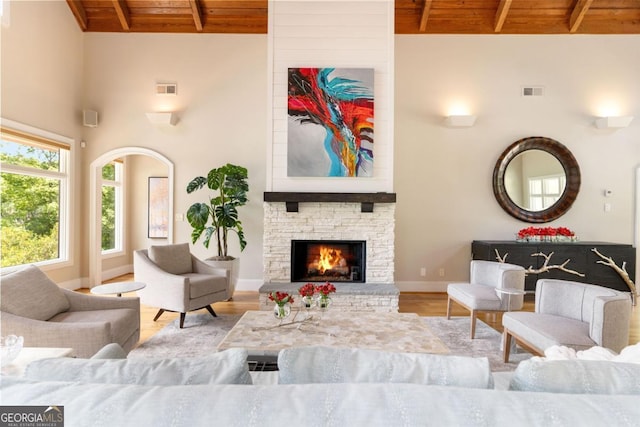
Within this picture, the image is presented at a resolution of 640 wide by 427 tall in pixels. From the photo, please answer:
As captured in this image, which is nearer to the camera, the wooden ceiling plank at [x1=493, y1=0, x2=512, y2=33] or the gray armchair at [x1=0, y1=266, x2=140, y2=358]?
the gray armchair at [x1=0, y1=266, x2=140, y2=358]

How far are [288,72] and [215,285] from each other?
277 centimetres

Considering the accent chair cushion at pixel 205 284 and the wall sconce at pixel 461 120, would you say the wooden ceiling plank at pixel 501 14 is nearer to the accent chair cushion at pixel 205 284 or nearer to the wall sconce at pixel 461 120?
the wall sconce at pixel 461 120

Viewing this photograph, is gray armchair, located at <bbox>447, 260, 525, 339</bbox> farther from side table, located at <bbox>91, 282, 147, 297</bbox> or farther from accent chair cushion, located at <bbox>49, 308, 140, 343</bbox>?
side table, located at <bbox>91, 282, 147, 297</bbox>

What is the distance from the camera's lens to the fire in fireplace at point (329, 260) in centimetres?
493

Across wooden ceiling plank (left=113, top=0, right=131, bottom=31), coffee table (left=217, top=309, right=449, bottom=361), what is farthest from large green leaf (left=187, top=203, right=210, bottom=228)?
wooden ceiling plank (left=113, top=0, right=131, bottom=31)

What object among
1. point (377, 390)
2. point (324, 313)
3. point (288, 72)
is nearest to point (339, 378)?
point (377, 390)

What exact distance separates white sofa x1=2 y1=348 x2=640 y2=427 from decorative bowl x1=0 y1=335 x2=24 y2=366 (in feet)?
2.71

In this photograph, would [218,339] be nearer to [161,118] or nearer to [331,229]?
[331,229]

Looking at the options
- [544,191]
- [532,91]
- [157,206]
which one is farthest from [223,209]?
[532,91]

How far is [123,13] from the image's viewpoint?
538 cm

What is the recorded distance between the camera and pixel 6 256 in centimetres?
455

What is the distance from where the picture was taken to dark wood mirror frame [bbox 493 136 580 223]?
5641 millimetres

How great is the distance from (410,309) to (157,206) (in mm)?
5065

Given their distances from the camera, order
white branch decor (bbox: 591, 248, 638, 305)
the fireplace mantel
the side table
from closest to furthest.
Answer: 1. the side table
2. the fireplace mantel
3. white branch decor (bbox: 591, 248, 638, 305)
